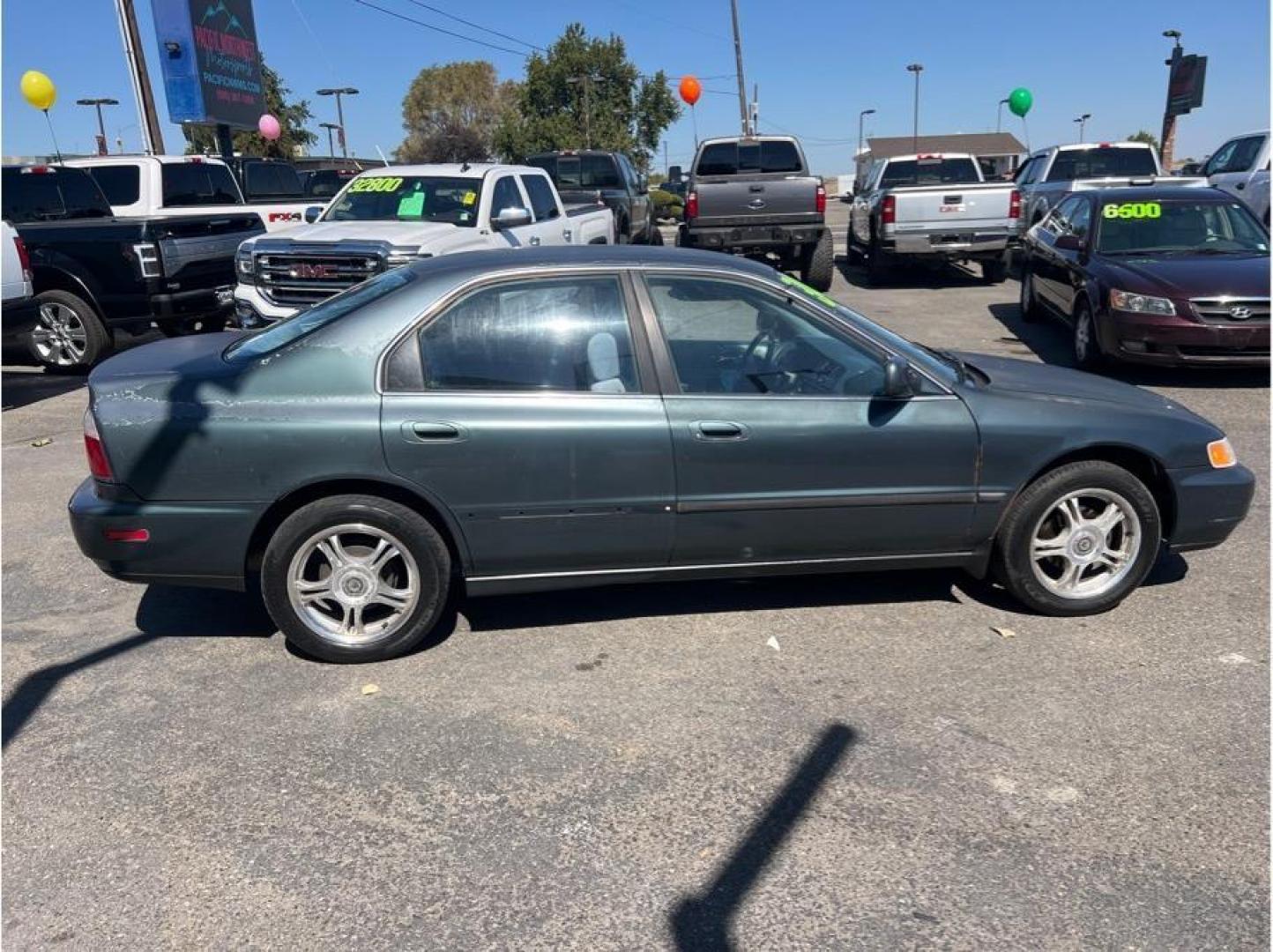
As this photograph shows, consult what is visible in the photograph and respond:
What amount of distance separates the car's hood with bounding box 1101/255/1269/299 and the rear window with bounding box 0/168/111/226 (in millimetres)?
10339

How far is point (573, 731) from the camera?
11.6ft

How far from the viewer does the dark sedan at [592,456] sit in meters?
3.87

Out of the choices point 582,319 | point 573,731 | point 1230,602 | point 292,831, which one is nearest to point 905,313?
point 1230,602

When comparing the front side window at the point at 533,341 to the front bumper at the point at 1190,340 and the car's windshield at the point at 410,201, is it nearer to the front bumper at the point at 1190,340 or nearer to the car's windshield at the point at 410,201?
the car's windshield at the point at 410,201

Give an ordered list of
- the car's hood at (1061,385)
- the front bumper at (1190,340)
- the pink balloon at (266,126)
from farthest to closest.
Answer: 1. the pink balloon at (266,126)
2. the front bumper at (1190,340)
3. the car's hood at (1061,385)

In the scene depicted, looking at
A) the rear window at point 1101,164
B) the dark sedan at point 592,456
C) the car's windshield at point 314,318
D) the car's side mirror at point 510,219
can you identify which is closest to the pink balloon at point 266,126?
the car's side mirror at point 510,219

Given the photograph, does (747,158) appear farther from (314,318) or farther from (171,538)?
(171,538)

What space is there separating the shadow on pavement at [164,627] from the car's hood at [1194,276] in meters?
7.35

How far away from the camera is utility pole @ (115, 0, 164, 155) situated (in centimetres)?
1834

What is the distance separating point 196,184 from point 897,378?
1119 centimetres

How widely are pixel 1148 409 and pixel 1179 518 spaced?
1.56 ft

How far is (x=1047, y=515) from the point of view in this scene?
4254mm

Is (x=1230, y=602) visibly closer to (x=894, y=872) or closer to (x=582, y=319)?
(x=894, y=872)

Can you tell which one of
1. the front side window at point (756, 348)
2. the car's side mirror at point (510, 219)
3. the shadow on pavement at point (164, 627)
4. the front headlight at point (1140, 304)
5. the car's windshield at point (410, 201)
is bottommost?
the shadow on pavement at point (164, 627)
